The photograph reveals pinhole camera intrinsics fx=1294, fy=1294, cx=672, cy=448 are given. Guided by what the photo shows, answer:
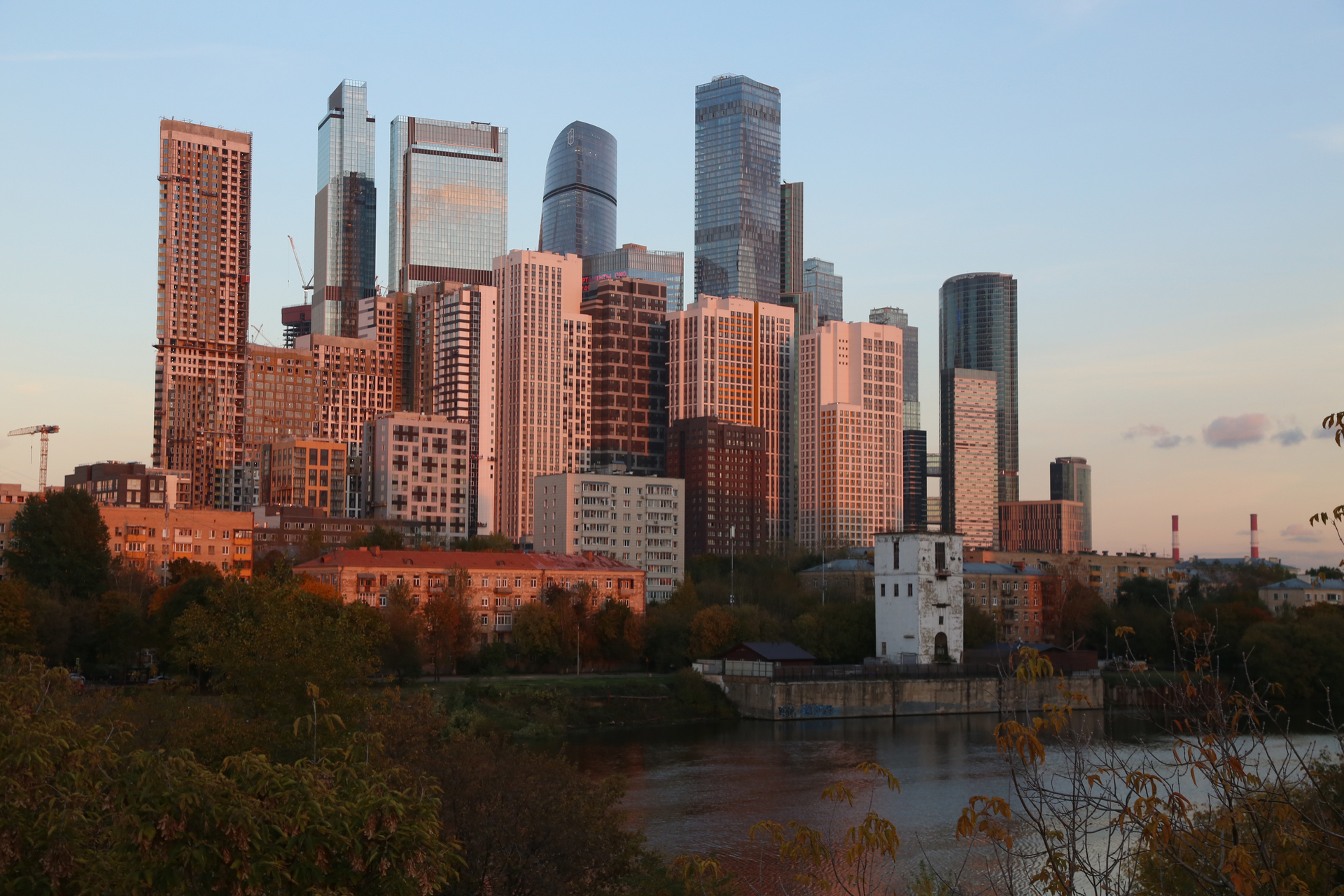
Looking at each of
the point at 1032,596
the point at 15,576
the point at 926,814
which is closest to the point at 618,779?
the point at 926,814

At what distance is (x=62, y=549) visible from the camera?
318 feet

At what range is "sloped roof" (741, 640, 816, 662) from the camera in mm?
104938

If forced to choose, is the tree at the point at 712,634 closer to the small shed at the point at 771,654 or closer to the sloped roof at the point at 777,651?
the small shed at the point at 771,654

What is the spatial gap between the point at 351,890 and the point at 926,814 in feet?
147

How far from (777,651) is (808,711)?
7988 mm

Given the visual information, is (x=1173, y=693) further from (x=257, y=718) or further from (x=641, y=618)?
(x=641, y=618)

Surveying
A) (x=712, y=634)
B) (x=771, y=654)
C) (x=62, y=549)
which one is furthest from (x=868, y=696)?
(x=62, y=549)

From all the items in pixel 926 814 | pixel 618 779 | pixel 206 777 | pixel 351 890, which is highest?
pixel 206 777

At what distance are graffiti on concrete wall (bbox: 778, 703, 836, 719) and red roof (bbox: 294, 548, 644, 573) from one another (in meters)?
31.0

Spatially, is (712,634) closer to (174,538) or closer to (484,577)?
(484,577)

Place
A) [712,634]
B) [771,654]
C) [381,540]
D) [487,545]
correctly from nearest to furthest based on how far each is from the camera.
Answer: [771,654] → [712,634] → [381,540] → [487,545]


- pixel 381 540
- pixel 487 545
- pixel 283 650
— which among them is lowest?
pixel 283 650

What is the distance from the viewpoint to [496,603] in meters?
118

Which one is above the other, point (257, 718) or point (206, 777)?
Result: point (206, 777)
